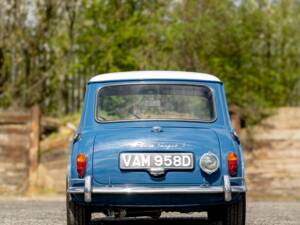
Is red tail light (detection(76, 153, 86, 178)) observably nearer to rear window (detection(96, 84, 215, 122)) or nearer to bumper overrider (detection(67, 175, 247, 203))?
bumper overrider (detection(67, 175, 247, 203))

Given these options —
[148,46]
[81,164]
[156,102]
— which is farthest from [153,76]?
[148,46]

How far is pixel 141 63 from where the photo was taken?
67.0ft

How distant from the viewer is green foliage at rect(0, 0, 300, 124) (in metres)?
20.2

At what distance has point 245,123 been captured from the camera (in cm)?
1966

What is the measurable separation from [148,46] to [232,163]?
43.6 feet

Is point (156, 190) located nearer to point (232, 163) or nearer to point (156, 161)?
point (156, 161)

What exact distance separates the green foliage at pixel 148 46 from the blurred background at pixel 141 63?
0.03 m

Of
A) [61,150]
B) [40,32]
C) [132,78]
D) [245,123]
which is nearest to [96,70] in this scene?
[40,32]

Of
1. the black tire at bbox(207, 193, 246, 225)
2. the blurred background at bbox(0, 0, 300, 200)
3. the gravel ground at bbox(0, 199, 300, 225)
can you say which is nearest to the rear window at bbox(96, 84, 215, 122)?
the black tire at bbox(207, 193, 246, 225)

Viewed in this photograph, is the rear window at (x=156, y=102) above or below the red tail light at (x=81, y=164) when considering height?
above

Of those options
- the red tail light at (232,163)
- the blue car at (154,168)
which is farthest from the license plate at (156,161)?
the red tail light at (232,163)

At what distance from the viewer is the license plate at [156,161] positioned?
7.52 m

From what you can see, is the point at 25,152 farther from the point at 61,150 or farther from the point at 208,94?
the point at 208,94

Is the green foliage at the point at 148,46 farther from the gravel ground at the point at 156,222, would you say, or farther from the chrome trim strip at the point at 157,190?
the chrome trim strip at the point at 157,190
